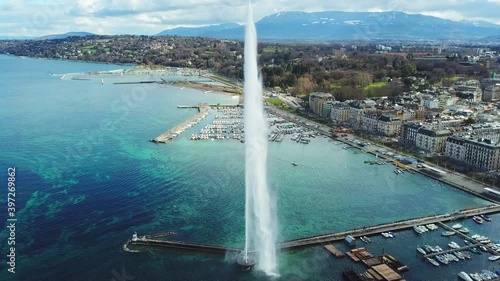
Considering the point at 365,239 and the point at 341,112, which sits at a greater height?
the point at 341,112

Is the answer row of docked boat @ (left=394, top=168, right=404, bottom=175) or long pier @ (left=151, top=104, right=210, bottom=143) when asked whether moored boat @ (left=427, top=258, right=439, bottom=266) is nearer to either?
row of docked boat @ (left=394, top=168, right=404, bottom=175)

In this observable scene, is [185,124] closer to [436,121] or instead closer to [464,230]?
[436,121]

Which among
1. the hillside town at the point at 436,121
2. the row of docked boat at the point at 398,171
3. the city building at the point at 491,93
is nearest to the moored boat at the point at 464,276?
the row of docked boat at the point at 398,171

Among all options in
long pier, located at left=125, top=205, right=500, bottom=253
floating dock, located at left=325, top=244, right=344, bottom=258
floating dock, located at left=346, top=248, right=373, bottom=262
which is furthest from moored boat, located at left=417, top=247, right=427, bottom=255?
floating dock, located at left=325, top=244, right=344, bottom=258

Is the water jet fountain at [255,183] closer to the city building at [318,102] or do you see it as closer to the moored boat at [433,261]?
the moored boat at [433,261]

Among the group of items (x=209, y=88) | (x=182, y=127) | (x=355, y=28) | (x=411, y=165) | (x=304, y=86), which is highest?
(x=355, y=28)

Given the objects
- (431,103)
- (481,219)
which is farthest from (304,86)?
(481,219)

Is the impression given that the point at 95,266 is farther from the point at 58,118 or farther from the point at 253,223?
the point at 58,118
